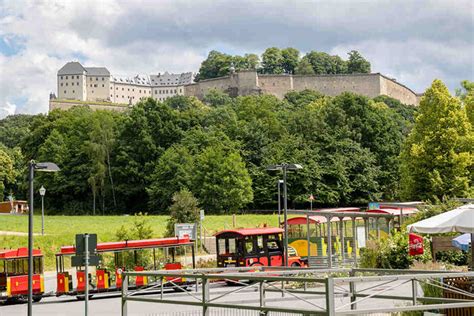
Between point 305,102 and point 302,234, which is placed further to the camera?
point 305,102

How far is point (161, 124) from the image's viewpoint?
8569cm

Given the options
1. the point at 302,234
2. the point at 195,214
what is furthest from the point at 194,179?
the point at 302,234

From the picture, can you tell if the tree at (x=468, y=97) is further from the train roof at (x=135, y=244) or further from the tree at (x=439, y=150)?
the train roof at (x=135, y=244)

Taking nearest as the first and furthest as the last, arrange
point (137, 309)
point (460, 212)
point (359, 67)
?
point (137, 309) → point (460, 212) → point (359, 67)

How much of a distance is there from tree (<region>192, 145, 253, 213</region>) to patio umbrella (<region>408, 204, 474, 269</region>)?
177 ft

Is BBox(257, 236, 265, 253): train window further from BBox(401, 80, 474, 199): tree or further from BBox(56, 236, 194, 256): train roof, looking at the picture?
BBox(401, 80, 474, 199): tree

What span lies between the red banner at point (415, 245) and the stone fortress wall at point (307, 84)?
14125 centimetres

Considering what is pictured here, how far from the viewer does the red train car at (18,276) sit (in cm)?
2769

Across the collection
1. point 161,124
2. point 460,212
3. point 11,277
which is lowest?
point 11,277

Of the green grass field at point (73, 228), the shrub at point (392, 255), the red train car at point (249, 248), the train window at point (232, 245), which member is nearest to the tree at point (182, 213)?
the green grass field at point (73, 228)

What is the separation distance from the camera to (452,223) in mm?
15953

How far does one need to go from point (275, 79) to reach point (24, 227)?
12104 centimetres

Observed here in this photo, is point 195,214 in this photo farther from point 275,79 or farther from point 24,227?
point 275,79

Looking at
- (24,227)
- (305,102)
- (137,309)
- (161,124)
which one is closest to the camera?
(137,309)
